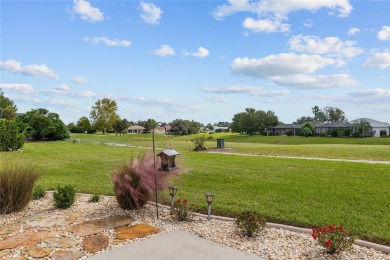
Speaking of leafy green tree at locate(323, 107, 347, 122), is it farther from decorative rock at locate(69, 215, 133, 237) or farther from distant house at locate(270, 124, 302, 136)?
decorative rock at locate(69, 215, 133, 237)

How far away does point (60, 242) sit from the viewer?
397 cm

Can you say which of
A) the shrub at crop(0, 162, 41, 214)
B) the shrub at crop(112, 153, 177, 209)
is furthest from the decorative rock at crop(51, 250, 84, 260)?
the shrub at crop(0, 162, 41, 214)

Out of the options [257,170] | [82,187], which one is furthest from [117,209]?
[257,170]

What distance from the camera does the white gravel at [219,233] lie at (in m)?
3.67

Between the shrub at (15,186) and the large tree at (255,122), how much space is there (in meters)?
60.6

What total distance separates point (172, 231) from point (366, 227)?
116 inches

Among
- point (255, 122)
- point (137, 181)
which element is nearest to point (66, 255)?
point (137, 181)

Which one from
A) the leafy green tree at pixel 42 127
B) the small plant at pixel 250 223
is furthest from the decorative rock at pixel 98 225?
the leafy green tree at pixel 42 127

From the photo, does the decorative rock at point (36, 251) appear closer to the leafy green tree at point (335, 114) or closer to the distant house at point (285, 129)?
the distant house at point (285, 129)

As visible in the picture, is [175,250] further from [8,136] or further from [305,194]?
[8,136]

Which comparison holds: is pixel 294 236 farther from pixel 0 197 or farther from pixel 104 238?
pixel 0 197

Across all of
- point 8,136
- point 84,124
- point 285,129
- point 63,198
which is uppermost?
point 84,124

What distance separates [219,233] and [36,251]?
2390mm

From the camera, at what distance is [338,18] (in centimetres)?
1115
